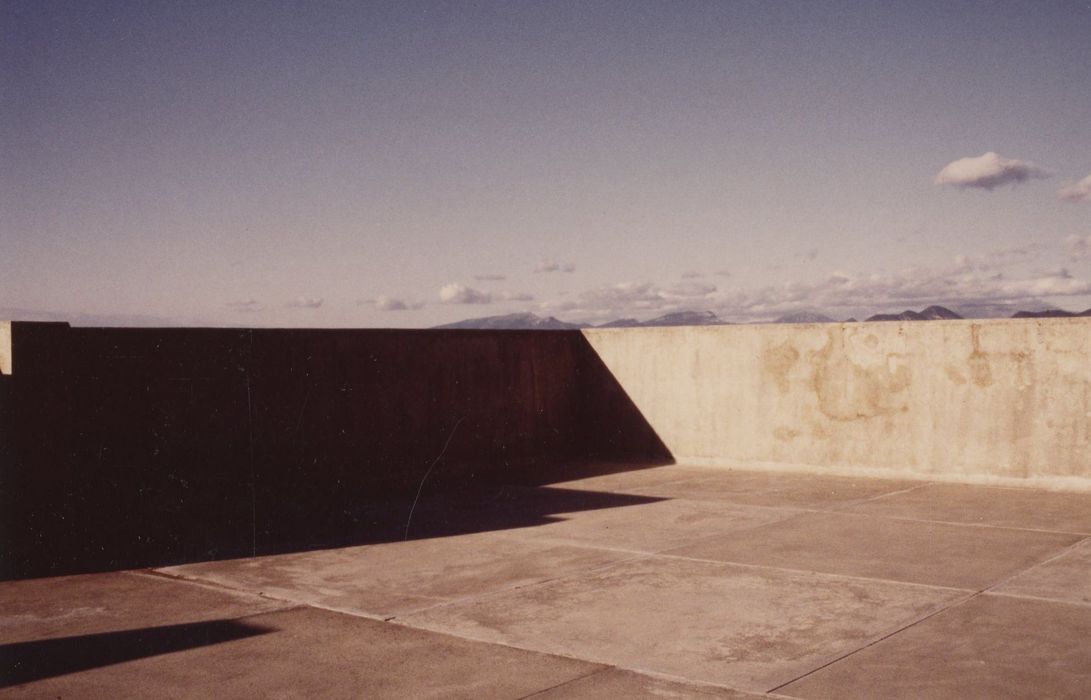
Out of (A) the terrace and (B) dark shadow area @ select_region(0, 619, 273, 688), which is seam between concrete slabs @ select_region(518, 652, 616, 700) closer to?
(A) the terrace

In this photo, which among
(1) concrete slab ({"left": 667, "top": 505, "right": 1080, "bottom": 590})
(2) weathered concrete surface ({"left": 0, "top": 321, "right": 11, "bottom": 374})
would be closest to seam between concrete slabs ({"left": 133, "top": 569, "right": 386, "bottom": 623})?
(2) weathered concrete surface ({"left": 0, "top": 321, "right": 11, "bottom": 374})

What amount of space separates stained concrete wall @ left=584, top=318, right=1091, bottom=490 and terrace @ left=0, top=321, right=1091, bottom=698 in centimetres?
3

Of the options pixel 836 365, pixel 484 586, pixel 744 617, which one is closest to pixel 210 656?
pixel 484 586

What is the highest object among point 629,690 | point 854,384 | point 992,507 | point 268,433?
point 854,384

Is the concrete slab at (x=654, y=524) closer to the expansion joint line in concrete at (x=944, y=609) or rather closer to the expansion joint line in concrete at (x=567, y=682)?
the expansion joint line in concrete at (x=944, y=609)

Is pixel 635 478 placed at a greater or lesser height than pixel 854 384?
lesser

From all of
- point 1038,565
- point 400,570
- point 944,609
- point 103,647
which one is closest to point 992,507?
point 1038,565

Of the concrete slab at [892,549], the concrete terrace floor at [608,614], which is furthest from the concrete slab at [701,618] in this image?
the concrete slab at [892,549]

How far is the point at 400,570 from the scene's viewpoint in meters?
6.95

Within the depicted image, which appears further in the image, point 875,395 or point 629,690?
point 875,395

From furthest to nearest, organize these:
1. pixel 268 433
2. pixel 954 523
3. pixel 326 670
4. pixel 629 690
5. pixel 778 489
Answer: pixel 778 489 < pixel 268 433 < pixel 954 523 < pixel 326 670 < pixel 629 690

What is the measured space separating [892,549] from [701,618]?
99.8 inches

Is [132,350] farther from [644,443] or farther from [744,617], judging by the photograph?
[644,443]

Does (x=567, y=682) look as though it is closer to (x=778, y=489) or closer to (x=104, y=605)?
(x=104, y=605)
